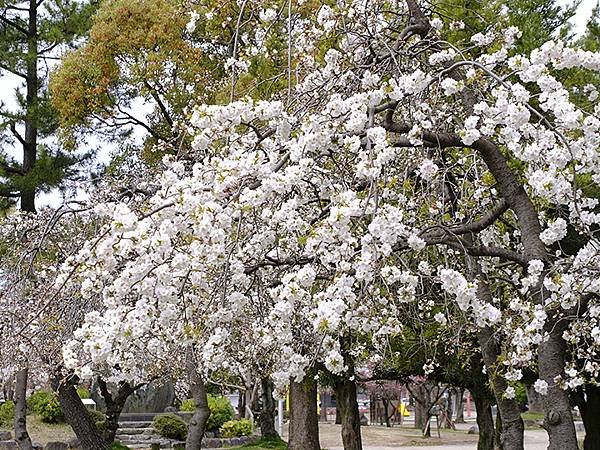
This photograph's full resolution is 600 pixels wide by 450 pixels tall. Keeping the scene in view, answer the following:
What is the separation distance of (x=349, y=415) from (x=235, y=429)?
249 inches

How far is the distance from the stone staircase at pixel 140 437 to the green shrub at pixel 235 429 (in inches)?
66.0

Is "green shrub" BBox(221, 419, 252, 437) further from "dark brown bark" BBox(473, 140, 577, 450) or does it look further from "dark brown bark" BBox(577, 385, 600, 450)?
"dark brown bark" BBox(473, 140, 577, 450)

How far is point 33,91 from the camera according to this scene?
570 inches

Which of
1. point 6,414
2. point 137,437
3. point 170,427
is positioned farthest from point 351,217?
point 137,437

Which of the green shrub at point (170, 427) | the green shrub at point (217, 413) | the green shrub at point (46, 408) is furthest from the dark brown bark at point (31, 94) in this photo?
the green shrub at point (217, 413)

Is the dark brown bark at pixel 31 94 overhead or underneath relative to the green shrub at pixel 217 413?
overhead

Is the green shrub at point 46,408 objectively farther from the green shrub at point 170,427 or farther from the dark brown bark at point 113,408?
the dark brown bark at point 113,408

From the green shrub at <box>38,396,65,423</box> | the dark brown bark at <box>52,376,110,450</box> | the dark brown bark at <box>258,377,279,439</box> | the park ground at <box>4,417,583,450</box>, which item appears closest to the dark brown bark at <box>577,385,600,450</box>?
the park ground at <box>4,417,583,450</box>

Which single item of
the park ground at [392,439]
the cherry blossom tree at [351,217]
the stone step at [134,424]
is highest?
the cherry blossom tree at [351,217]

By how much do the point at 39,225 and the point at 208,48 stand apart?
5.93 meters

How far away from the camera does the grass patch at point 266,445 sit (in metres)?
15.0

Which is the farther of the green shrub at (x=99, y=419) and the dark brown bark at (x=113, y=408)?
the green shrub at (x=99, y=419)

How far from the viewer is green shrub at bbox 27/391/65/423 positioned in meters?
15.3

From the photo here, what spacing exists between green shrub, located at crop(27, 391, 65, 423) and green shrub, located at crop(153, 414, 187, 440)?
205 cm
